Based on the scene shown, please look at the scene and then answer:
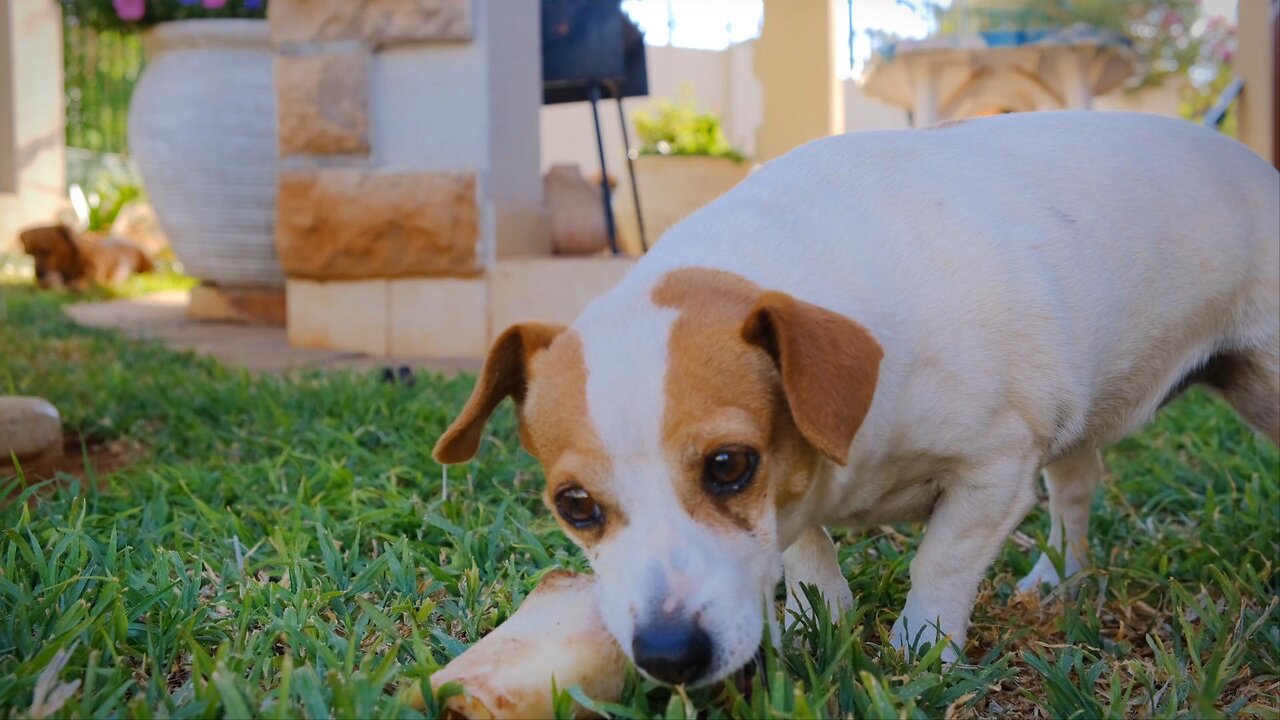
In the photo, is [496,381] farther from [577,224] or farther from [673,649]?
[577,224]

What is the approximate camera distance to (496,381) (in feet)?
6.99

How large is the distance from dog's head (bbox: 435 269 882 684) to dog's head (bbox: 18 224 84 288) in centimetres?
995

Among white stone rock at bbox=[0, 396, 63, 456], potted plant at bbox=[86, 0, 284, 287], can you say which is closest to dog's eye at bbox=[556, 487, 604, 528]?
white stone rock at bbox=[0, 396, 63, 456]

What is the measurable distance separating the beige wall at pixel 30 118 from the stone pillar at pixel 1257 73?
11988mm

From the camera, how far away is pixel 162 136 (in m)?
7.21

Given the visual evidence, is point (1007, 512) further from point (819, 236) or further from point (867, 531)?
point (867, 531)

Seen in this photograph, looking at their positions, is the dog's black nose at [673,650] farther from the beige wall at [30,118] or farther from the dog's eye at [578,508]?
the beige wall at [30,118]

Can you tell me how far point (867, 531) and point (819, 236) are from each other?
1216mm

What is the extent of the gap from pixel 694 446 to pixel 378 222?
13.6 feet

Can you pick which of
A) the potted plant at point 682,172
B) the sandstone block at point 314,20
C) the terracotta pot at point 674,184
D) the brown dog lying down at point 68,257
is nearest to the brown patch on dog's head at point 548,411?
the sandstone block at point 314,20

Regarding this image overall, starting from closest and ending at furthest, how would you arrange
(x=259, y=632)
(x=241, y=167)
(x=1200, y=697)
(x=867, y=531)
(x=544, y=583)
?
(x=1200, y=697) < (x=544, y=583) < (x=259, y=632) < (x=867, y=531) < (x=241, y=167)

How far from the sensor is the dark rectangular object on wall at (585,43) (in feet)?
21.6

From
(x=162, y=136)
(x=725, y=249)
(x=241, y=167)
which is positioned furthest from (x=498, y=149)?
(x=725, y=249)

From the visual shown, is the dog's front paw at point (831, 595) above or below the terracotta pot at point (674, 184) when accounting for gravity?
below
